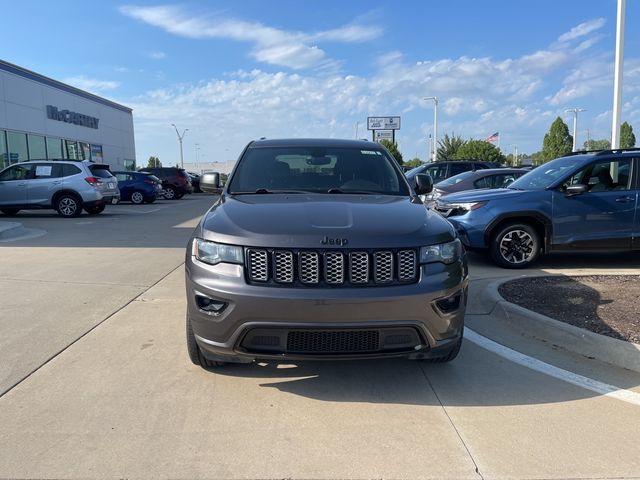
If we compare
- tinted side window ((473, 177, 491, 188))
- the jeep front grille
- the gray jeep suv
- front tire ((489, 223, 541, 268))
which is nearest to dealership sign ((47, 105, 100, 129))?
tinted side window ((473, 177, 491, 188))

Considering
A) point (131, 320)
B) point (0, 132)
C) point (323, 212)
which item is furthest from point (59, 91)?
point (323, 212)

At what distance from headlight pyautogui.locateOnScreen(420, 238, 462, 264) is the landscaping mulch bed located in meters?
1.90

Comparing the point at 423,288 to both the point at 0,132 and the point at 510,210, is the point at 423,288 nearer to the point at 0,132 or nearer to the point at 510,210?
the point at 510,210

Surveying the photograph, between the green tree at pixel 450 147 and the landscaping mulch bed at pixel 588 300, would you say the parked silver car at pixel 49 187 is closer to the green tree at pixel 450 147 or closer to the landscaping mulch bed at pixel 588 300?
the landscaping mulch bed at pixel 588 300

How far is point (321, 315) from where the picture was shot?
3.12 meters

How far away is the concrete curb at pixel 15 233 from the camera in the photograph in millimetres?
11198

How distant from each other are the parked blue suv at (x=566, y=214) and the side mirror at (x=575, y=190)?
13 mm

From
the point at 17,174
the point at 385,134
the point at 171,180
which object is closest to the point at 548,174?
the point at 17,174

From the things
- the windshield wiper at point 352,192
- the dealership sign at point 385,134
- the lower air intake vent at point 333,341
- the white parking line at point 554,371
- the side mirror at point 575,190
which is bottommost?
the white parking line at point 554,371

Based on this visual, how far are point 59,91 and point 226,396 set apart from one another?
3321cm

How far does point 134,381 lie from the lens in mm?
3789

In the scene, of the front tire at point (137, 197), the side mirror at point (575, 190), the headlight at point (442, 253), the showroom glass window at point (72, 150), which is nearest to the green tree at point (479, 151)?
the showroom glass window at point (72, 150)

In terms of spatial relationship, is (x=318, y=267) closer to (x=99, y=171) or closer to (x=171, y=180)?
(x=99, y=171)

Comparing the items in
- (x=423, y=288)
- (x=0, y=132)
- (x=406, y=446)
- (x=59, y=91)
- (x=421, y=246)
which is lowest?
(x=406, y=446)
